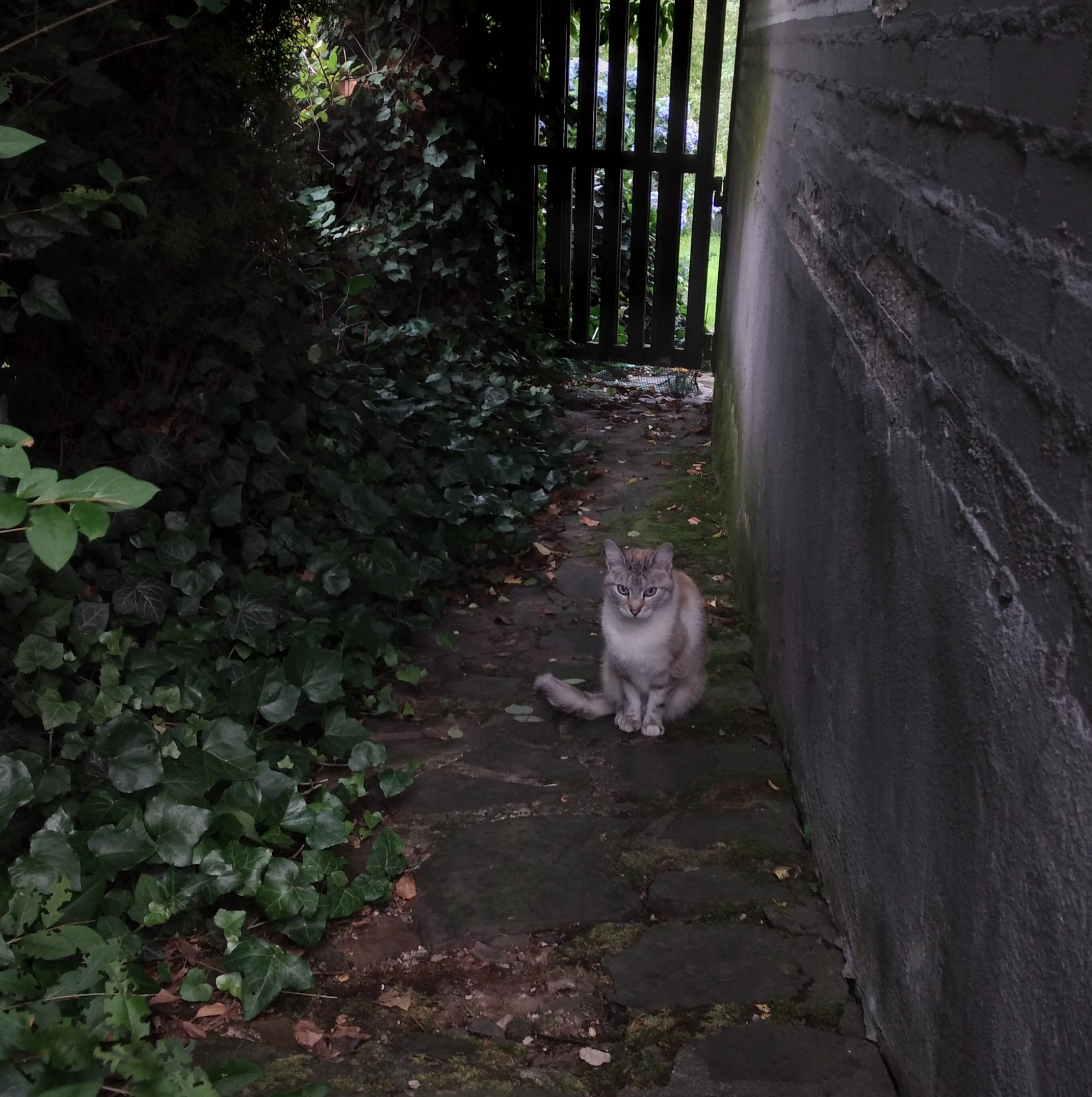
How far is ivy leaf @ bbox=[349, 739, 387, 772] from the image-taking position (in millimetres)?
3457

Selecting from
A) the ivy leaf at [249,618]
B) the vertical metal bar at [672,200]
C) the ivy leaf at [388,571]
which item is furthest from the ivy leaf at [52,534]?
the vertical metal bar at [672,200]

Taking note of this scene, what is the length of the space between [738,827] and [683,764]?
43 cm

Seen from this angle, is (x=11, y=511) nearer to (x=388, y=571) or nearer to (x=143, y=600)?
(x=143, y=600)

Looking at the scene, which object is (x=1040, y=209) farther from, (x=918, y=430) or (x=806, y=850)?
(x=806, y=850)

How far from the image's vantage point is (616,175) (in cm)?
908

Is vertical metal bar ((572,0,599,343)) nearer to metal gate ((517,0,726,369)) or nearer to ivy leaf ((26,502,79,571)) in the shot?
metal gate ((517,0,726,369))

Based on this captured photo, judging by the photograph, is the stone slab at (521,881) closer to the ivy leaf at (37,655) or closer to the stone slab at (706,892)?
the stone slab at (706,892)

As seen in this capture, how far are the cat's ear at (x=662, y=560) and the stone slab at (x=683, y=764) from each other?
622mm

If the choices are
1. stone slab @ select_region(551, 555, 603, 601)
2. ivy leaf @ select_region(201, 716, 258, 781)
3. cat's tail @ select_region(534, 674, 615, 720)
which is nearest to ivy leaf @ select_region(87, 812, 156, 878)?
ivy leaf @ select_region(201, 716, 258, 781)

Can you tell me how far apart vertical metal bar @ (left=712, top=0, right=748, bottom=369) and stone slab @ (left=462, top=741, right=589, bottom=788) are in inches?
167

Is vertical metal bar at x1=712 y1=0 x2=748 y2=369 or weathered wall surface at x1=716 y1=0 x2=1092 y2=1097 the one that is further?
vertical metal bar at x1=712 y1=0 x2=748 y2=369

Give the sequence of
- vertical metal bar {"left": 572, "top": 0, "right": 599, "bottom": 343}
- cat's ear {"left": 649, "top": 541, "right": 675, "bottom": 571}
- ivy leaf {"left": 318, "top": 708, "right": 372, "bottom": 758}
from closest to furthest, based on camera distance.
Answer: ivy leaf {"left": 318, "top": 708, "right": 372, "bottom": 758}, cat's ear {"left": 649, "top": 541, "right": 675, "bottom": 571}, vertical metal bar {"left": 572, "top": 0, "right": 599, "bottom": 343}

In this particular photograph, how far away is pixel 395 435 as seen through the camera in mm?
5469

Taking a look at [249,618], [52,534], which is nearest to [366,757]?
[249,618]
